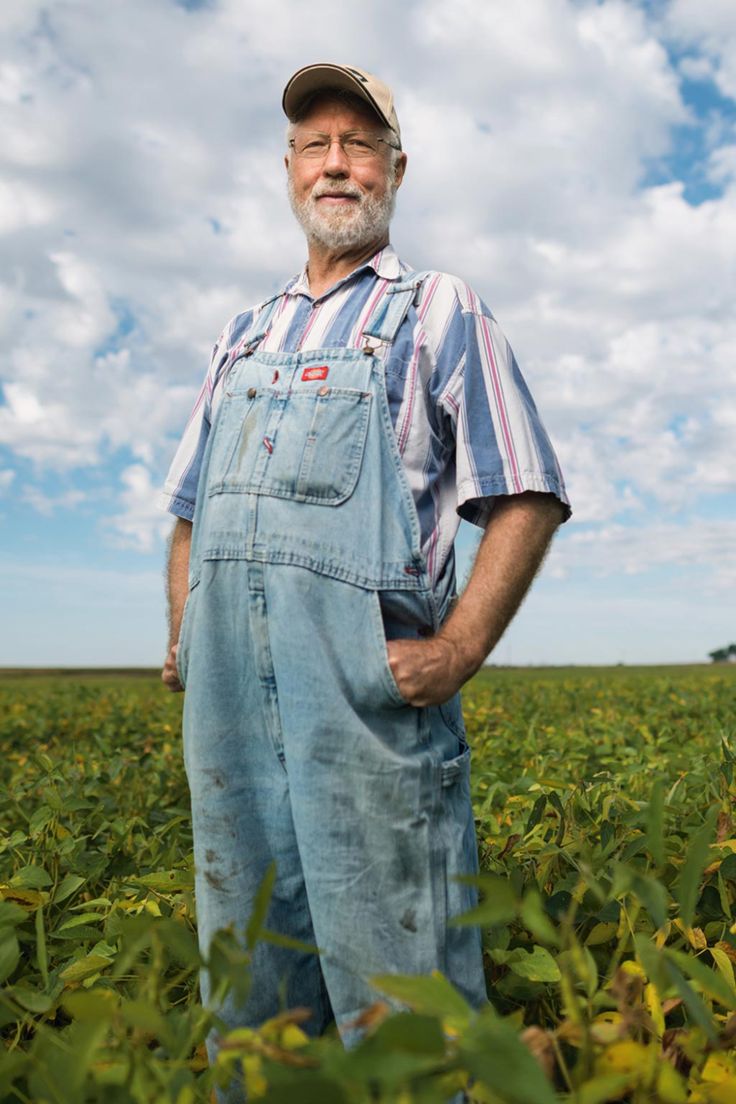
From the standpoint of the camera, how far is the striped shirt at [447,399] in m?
2.13

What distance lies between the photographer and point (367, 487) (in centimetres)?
202

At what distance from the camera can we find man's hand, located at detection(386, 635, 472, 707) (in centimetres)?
190

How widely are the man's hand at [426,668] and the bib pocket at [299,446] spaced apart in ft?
1.09

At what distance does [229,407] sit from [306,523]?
44cm

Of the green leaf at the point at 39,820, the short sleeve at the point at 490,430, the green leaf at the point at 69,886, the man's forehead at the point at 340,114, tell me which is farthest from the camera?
the green leaf at the point at 39,820

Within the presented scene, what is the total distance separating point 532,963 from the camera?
2166 mm

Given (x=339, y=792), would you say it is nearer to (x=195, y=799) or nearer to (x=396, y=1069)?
(x=195, y=799)

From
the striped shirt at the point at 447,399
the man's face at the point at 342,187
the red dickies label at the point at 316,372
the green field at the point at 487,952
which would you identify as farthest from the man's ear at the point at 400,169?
the green field at the point at 487,952

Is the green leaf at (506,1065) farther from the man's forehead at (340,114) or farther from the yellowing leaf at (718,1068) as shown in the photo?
the man's forehead at (340,114)

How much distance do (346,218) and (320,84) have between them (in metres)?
0.37

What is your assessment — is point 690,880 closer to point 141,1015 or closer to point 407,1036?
point 407,1036

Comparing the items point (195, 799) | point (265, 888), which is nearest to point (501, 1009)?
point (195, 799)

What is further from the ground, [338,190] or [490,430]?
[338,190]

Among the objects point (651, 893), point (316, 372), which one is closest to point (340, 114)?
point (316, 372)
